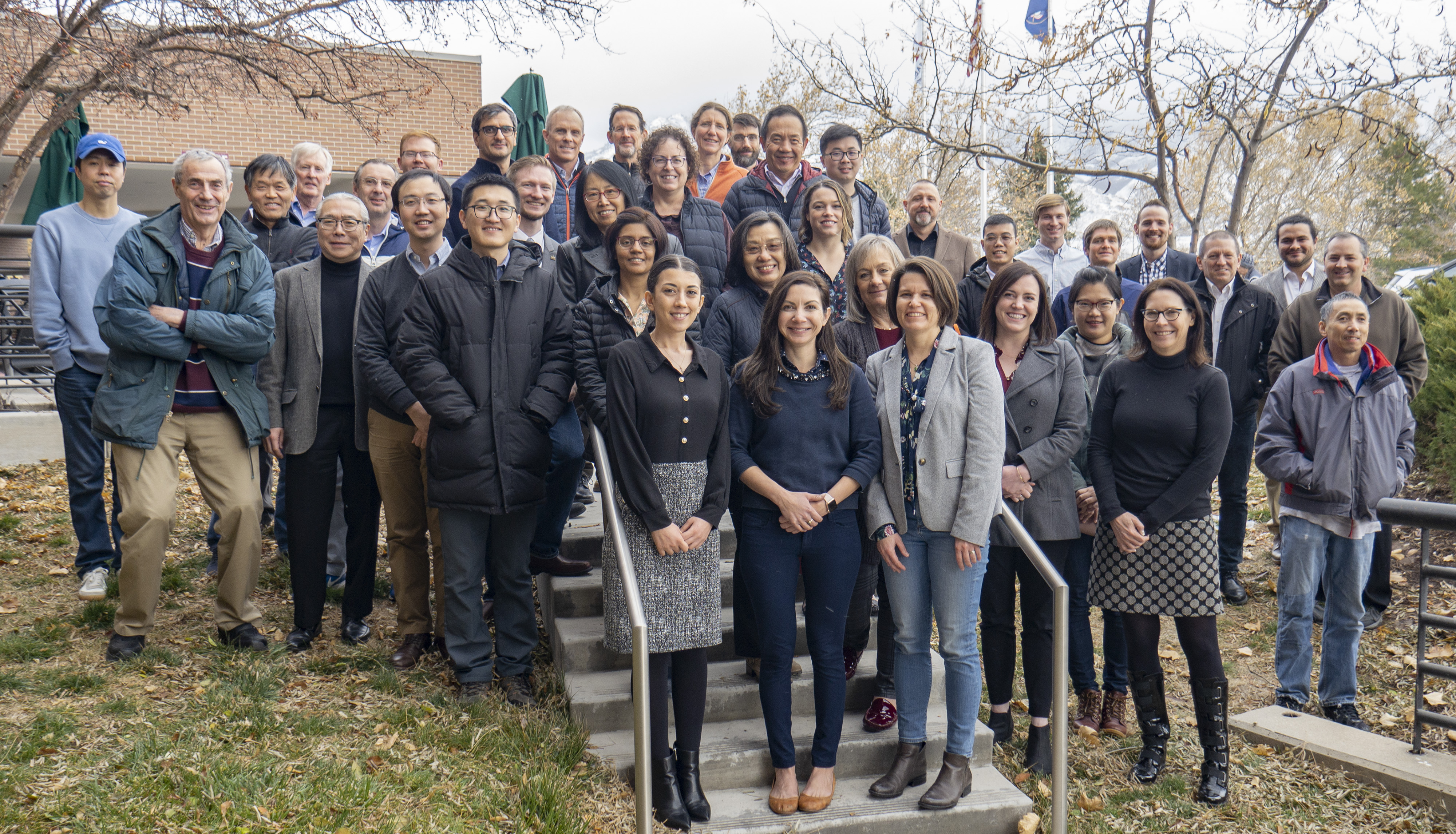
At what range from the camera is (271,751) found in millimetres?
3572

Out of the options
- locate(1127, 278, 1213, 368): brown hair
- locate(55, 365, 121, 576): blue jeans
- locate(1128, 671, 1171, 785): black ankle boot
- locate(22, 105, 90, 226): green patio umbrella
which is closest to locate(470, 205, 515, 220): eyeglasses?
locate(55, 365, 121, 576): blue jeans

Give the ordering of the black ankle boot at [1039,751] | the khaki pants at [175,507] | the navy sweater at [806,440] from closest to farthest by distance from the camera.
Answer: the navy sweater at [806,440], the khaki pants at [175,507], the black ankle boot at [1039,751]

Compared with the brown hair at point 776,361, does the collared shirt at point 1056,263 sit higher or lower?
higher

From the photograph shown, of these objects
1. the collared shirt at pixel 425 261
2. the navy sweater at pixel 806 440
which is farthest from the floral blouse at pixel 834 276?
the collared shirt at pixel 425 261

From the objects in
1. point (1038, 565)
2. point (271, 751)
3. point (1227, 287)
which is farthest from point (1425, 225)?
point (271, 751)

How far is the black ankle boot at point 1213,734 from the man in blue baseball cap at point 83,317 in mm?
5245

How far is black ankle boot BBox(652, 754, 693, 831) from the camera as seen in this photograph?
11.8ft

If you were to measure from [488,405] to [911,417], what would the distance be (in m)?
1.73

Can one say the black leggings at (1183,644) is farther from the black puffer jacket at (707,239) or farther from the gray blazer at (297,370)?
the gray blazer at (297,370)

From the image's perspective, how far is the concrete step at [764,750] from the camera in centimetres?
393

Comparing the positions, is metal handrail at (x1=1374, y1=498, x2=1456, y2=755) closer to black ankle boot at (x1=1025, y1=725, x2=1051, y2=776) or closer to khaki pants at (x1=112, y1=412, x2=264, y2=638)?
black ankle boot at (x1=1025, y1=725, x2=1051, y2=776)

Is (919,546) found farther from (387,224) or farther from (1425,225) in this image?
(1425,225)

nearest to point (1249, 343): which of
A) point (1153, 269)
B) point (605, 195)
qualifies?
point (1153, 269)

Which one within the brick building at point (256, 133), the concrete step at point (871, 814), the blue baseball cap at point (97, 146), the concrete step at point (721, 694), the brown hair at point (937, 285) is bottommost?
the concrete step at point (871, 814)
